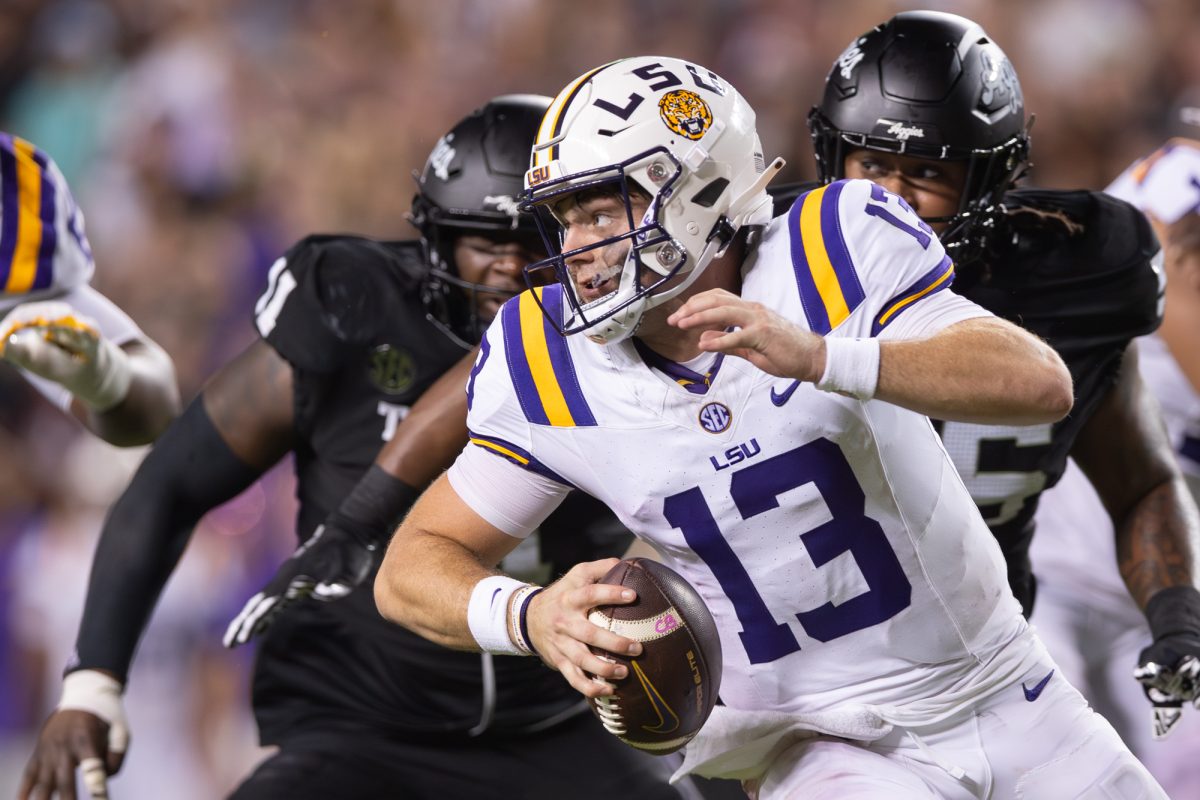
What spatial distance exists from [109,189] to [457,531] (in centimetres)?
467

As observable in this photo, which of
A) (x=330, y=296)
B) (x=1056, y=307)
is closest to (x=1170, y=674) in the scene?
(x=1056, y=307)

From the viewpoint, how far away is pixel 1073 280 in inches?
122

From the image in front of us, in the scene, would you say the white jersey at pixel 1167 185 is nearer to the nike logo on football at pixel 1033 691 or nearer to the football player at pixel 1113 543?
the football player at pixel 1113 543

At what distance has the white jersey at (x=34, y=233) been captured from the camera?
379cm

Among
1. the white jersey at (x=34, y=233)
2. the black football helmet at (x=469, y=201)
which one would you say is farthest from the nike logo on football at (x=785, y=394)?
the white jersey at (x=34, y=233)

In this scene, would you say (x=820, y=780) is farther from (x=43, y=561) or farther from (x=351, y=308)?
(x=43, y=561)

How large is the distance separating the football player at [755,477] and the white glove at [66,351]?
1.37m

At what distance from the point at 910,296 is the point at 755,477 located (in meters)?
0.34

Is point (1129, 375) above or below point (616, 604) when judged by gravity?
below

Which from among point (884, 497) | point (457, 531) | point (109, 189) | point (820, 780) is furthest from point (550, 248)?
point (109, 189)

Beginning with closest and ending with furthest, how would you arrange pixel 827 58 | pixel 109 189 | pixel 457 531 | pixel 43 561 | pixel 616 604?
pixel 616 604 < pixel 457 531 < pixel 43 561 < pixel 827 58 < pixel 109 189

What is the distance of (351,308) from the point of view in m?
3.24

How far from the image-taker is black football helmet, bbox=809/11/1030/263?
304 cm

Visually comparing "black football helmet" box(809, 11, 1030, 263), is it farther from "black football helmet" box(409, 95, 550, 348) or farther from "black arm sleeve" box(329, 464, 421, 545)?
"black arm sleeve" box(329, 464, 421, 545)
